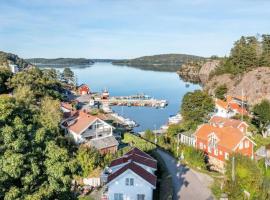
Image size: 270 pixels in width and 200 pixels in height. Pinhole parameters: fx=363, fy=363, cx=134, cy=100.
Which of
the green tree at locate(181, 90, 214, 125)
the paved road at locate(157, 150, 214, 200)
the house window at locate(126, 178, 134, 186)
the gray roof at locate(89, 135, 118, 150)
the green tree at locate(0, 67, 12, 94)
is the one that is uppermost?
the green tree at locate(0, 67, 12, 94)

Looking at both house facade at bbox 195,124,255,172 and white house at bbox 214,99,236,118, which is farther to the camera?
white house at bbox 214,99,236,118

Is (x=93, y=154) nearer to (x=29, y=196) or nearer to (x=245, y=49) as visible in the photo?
(x=29, y=196)

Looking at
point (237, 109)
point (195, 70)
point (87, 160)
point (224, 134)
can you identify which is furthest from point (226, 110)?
point (195, 70)

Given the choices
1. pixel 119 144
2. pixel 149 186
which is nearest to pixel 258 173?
pixel 149 186

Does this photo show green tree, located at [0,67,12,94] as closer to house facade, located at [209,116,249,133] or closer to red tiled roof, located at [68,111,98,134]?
red tiled roof, located at [68,111,98,134]

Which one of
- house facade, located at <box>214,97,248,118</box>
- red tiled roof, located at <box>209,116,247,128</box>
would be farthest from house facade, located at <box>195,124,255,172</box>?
house facade, located at <box>214,97,248,118</box>

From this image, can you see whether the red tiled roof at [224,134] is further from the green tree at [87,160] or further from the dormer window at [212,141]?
the green tree at [87,160]

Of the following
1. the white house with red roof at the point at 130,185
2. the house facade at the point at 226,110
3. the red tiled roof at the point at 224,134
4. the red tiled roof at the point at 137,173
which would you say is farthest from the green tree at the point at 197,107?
the white house with red roof at the point at 130,185

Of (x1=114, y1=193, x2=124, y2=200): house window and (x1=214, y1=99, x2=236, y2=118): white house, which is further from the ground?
(x1=214, y1=99, x2=236, y2=118): white house
